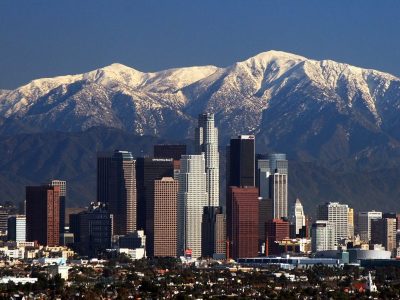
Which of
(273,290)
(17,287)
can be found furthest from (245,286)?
(17,287)

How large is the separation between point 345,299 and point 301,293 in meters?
12.8

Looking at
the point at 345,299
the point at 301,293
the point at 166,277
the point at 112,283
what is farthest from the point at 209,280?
the point at 345,299

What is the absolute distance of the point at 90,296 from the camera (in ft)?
487

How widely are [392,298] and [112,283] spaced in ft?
112

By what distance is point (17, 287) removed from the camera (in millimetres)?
160500

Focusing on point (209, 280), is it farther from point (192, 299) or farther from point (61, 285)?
point (192, 299)

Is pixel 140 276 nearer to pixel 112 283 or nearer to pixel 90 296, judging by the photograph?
pixel 112 283

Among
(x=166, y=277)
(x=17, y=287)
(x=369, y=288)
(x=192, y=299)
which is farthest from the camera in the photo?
(x=166, y=277)

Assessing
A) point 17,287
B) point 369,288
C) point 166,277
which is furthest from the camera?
point 166,277

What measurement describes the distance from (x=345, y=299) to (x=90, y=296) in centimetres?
1878

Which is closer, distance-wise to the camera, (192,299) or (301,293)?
(192,299)

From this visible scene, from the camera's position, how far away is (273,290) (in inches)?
6673

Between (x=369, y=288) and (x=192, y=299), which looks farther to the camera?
(x=369, y=288)

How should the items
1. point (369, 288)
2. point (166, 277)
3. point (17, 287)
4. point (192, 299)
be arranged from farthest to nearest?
point (166, 277), point (369, 288), point (17, 287), point (192, 299)
